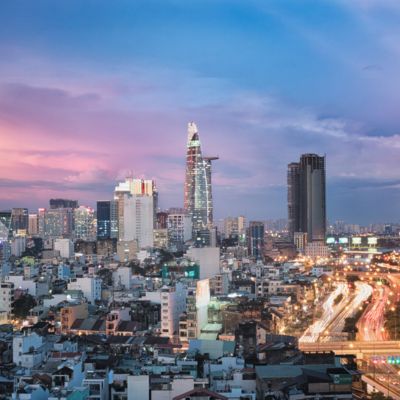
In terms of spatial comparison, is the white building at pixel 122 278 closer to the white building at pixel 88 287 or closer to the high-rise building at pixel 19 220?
the white building at pixel 88 287

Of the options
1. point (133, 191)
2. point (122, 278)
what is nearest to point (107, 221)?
point (133, 191)

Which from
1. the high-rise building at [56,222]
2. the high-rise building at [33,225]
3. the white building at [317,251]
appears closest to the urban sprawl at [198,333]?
the white building at [317,251]

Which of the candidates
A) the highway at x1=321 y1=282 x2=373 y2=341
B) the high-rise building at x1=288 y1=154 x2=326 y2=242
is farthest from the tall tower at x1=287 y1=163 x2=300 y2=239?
the highway at x1=321 y1=282 x2=373 y2=341

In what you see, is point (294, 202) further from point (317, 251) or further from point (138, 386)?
point (138, 386)

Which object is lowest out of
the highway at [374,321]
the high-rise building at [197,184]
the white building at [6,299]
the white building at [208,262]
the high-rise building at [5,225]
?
the highway at [374,321]

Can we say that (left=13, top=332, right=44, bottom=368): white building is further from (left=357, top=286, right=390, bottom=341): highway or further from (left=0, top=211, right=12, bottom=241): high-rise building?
(left=0, top=211, right=12, bottom=241): high-rise building

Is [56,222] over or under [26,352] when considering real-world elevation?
over

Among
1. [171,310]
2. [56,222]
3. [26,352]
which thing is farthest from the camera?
[56,222]
